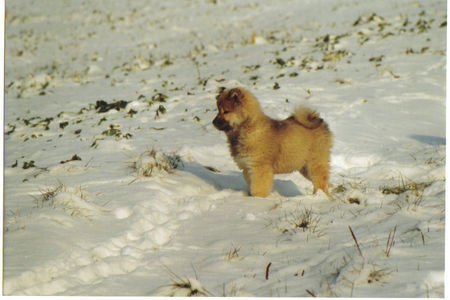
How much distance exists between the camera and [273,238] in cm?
353

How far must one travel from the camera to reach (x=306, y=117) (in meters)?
5.02

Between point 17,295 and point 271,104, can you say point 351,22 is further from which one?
point 17,295

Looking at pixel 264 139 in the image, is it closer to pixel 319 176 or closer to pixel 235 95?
pixel 235 95

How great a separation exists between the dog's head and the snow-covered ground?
80 cm

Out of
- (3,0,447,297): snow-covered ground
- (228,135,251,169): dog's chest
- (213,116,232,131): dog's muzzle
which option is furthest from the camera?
(228,135,251,169): dog's chest

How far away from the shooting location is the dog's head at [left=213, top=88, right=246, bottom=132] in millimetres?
4758

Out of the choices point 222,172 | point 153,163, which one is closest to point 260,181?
point 222,172

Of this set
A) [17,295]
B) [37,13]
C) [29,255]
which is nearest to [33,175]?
[29,255]

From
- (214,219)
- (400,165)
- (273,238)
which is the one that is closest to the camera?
(273,238)

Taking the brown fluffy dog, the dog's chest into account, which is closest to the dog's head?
the brown fluffy dog

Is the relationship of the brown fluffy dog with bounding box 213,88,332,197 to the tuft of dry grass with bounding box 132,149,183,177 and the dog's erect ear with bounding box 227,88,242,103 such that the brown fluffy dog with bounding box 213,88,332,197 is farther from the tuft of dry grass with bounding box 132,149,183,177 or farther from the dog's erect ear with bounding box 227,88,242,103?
the tuft of dry grass with bounding box 132,149,183,177

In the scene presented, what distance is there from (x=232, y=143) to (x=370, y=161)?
219 cm

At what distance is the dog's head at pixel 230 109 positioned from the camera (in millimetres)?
4758

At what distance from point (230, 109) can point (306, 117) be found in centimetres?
90
